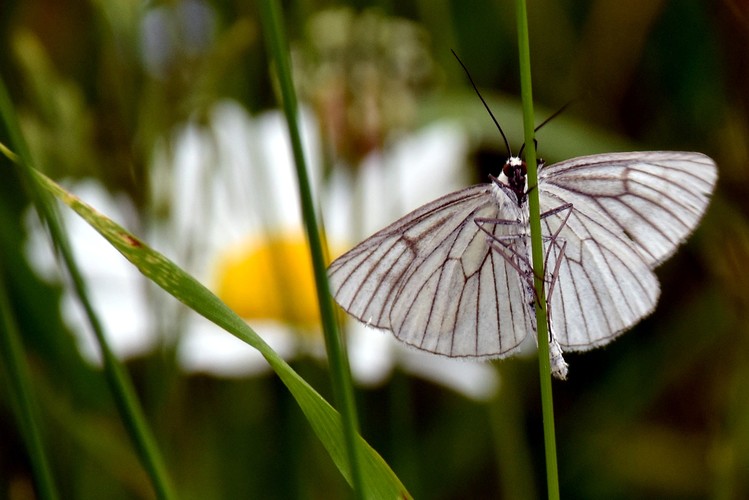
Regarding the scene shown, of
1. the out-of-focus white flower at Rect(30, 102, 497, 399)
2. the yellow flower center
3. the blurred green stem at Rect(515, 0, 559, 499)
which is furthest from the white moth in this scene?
the yellow flower center

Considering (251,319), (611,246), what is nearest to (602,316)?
(611,246)

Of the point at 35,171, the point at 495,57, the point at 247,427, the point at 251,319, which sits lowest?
the point at 35,171

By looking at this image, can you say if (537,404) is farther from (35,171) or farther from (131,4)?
(35,171)

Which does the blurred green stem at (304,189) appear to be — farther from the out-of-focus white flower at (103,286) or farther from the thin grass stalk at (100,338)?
the out-of-focus white flower at (103,286)

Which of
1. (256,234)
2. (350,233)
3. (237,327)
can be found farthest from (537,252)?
(256,234)

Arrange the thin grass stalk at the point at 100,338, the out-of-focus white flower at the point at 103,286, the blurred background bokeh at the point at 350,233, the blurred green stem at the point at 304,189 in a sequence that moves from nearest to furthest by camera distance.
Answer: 1. the blurred green stem at the point at 304,189
2. the thin grass stalk at the point at 100,338
3. the blurred background bokeh at the point at 350,233
4. the out-of-focus white flower at the point at 103,286

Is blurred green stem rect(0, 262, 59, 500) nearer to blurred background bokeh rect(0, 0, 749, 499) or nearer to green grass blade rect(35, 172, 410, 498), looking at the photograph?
green grass blade rect(35, 172, 410, 498)

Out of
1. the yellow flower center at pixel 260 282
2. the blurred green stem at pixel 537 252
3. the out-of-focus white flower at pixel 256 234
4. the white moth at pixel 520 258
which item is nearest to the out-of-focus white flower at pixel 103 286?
the out-of-focus white flower at pixel 256 234
